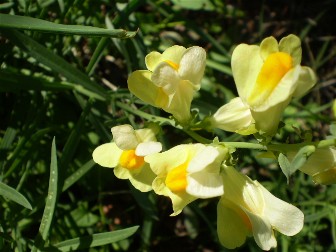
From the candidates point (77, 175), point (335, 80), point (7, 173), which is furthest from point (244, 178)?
A: point (335, 80)

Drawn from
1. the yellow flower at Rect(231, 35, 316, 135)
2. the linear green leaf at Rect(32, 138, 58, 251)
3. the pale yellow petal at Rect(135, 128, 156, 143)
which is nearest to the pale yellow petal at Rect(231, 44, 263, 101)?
the yellow flower at Rect(231, 35, 316, 135)

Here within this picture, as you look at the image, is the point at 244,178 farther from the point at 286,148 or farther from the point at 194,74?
the point at 194,74

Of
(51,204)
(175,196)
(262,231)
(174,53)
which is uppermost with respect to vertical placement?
(174,53)

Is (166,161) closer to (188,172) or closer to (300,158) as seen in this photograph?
(188,172)

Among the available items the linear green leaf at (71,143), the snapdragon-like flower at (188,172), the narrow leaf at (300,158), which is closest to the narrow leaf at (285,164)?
the narrow leaf at (300,158)

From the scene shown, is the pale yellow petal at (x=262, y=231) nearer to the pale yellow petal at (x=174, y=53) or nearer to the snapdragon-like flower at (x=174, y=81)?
the snapdragon-like flower at (x=174, y=81)

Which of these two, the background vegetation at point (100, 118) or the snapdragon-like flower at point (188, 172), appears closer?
the snapdragon-like flower at point (188, 172)

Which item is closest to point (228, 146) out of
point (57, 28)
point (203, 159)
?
point (203, 159)
